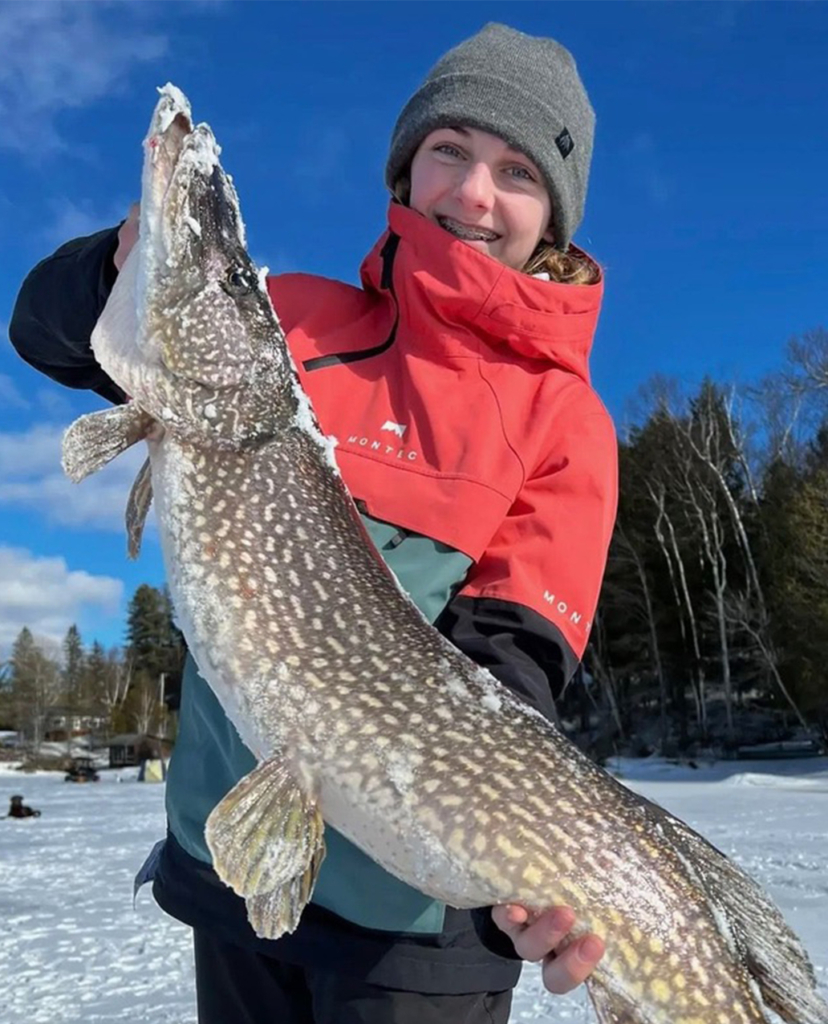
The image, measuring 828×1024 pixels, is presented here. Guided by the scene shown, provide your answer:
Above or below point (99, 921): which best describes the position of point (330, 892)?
above

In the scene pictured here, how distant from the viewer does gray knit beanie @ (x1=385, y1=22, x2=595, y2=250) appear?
2.87 metres

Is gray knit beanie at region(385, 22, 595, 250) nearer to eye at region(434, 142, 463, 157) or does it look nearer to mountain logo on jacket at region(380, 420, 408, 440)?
eye at region(434, 142, 463, 157)

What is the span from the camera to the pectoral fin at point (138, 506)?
242 centimetres

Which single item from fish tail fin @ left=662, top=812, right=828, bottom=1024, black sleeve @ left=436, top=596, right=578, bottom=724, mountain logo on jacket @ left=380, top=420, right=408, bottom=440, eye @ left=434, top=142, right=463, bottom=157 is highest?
eye @ left=434, top=142, right=463, bottom=157

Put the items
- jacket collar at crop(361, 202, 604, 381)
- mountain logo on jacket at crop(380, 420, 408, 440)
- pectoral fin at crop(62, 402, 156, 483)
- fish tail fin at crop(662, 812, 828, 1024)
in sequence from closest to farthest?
fish tail fin at crop(662, 812, 828, 1024) < pectoral fin at crop(62, 402, 156, 483) < mountain logo on jacket at crop(380, 420, 408, 440) < jacket collar at crop(361, 202, 604, 381)

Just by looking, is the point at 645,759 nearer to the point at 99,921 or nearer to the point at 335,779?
the point at 99,921

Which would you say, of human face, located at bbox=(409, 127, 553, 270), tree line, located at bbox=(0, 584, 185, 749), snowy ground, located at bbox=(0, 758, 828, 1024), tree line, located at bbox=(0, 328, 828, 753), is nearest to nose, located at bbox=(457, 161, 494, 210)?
human face, located at bbox=(409, 127, 553, 270)

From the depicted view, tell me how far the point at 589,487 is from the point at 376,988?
4.39 ft

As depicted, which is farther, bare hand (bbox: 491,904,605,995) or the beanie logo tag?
the beanie logo tag

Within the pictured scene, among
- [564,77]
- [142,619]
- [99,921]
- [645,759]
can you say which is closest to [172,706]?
[142,619]

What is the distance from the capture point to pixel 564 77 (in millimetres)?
3238

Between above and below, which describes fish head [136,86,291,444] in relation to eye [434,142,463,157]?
below

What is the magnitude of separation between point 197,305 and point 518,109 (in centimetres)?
120

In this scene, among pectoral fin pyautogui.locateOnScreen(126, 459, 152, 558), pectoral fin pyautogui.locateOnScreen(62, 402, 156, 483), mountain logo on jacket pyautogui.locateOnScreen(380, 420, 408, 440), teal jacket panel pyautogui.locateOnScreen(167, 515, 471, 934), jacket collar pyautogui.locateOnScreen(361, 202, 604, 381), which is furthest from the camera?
jacket collar pyautogui.locateOnScreen(361, 202, 604, 381)
